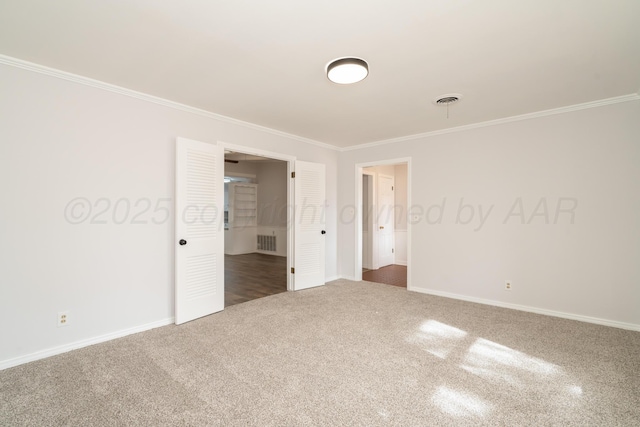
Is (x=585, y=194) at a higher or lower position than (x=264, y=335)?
higher

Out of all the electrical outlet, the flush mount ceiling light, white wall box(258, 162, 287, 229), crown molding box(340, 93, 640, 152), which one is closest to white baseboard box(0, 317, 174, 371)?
the electrical outlet

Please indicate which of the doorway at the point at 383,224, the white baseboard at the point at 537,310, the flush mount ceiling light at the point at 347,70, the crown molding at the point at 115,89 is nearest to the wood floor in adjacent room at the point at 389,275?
the doorway at the point at 383,224

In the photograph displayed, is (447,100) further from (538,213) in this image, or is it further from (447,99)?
(538,213)

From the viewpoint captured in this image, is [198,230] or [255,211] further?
[255,211]

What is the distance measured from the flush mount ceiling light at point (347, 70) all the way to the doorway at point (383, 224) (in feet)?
11.2

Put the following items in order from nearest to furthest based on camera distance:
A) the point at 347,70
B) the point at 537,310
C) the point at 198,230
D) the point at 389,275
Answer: the point at 347,70 < the point at 198,230 < the point at 537,310 < the point at 389,275

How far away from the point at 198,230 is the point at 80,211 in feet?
3.58

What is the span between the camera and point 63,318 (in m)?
2.57

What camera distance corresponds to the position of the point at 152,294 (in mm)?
3119

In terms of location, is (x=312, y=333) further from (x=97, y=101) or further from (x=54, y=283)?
(x=97, y=101)

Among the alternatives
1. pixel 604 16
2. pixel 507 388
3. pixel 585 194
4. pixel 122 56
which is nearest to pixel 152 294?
pixel 122 56

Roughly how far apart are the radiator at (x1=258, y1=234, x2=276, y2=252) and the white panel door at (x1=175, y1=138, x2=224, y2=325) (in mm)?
4696

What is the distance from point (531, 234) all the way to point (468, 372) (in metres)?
2.25

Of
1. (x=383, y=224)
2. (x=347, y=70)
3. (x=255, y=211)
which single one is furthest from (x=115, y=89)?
(x=255, y=211)
